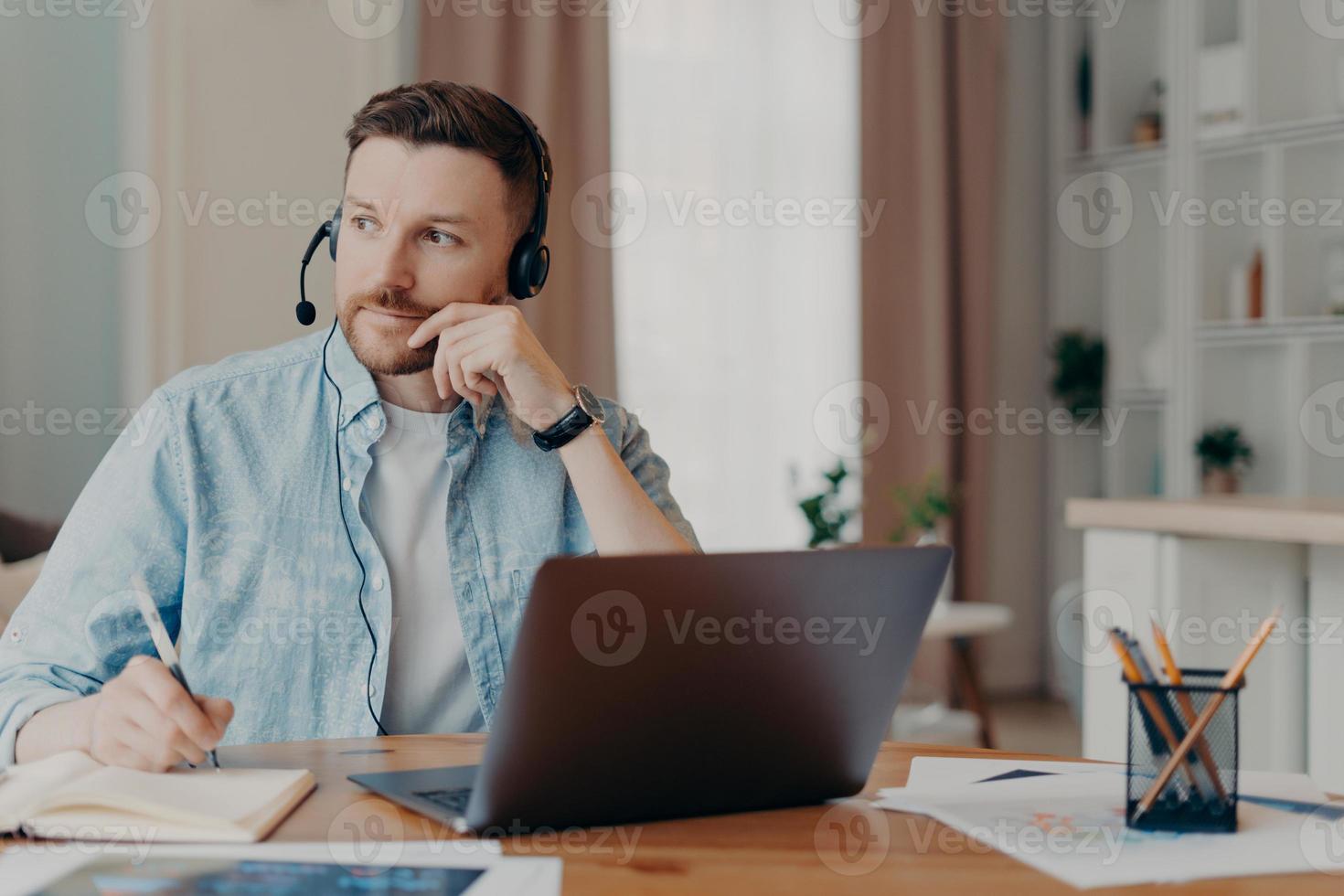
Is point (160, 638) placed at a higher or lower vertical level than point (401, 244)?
lower

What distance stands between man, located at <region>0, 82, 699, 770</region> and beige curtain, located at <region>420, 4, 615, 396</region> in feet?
7.78

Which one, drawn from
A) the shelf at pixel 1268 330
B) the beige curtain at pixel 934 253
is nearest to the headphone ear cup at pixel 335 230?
the beige curtain at pixel 934 253

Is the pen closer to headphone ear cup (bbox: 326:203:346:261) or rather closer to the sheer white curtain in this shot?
headphone ear cup (bbox: 326:203:346:261)

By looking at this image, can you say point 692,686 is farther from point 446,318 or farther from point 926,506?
point 926,506

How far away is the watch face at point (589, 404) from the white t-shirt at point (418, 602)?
16 centimetres

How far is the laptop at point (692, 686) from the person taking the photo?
0.73m

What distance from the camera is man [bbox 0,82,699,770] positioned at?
4.07 feet

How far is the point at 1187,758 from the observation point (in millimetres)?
805

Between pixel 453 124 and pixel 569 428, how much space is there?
344 millimetres

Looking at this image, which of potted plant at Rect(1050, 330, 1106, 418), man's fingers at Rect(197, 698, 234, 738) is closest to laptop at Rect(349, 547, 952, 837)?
man's fingers at Rect(197, 698, 234, 738)

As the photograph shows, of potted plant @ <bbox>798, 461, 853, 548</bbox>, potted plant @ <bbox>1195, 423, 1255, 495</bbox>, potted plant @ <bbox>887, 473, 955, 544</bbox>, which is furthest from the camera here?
potted plant @ <bbox>1195, 423, 1255, 495</bbox>

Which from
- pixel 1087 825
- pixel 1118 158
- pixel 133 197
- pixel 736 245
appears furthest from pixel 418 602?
pixel 1118 158

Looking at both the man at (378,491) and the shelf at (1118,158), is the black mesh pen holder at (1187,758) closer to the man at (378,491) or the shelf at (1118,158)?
the man at (378,491)

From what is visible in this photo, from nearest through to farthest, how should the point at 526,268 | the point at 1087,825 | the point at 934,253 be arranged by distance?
the point at 1087,825, the point at 526,268, the point at 934,253
